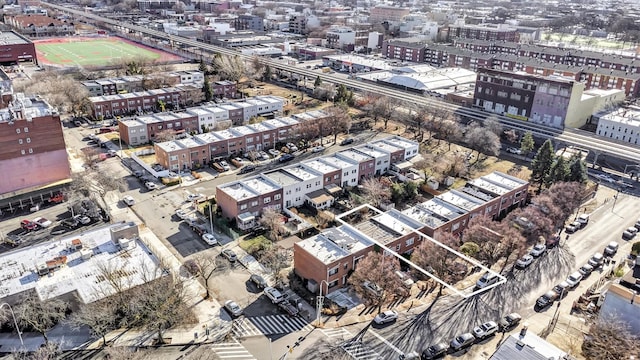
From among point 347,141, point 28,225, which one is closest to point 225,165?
point 347,141

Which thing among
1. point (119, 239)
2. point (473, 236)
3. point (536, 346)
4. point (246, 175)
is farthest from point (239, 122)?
point (536, 346)

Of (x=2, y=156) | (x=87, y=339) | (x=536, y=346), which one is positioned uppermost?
(x=2, y=156)

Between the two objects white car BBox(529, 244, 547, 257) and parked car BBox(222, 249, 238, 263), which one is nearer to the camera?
parked car BBox(222, 249, 238, 263)

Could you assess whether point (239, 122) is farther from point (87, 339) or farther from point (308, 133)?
point (87, 339)

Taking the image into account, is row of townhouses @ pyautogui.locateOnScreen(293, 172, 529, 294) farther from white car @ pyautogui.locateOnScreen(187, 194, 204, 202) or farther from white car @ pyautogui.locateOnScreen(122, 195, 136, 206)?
white car @ pyautogui.locateOnScreen(122, 195, 136, 206)

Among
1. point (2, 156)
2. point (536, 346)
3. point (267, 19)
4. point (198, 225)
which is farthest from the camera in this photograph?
point (267, 19)

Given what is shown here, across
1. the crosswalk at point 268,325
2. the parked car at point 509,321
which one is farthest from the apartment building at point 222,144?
the parked car at point 509,321

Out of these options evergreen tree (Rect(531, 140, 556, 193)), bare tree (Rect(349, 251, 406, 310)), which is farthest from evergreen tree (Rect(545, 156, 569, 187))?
bare tree (Rect(349, 251, 406, 310))

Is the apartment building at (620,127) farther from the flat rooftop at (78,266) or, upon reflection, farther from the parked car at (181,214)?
the flat rooftop at (78,266)
